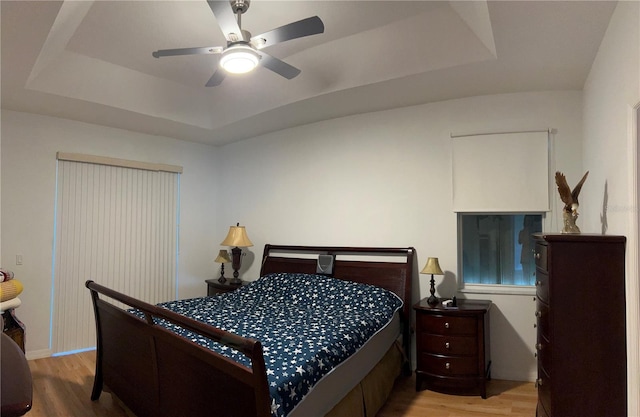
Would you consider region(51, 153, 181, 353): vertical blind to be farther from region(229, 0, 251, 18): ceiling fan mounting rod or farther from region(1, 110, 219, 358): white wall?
region(229, 0, 251, 18): ceiling fan mounting rod

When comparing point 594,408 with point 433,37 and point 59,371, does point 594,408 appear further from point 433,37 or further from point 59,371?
point 59,371

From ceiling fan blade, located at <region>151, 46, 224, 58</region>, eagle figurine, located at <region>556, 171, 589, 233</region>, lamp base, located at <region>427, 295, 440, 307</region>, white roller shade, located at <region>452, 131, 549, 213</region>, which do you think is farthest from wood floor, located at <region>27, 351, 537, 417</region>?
ceiling fan blade, located at <region>151, 46, 224, 58</region>

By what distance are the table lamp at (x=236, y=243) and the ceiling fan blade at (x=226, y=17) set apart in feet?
8.39

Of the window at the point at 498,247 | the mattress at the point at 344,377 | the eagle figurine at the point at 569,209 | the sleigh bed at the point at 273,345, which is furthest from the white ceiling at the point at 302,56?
the mattress at the point at 344,377

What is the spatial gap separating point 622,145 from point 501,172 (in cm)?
132

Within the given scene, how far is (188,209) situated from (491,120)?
12.0 ft

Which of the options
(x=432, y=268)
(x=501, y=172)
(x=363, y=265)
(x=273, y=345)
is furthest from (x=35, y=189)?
(x=501, y=172)

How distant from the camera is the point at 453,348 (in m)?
2.91

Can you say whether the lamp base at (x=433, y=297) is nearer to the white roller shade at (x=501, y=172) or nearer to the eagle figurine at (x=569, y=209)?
the white roller shade at (x=501, y=172)

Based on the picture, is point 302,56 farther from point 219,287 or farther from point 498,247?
point 219,287

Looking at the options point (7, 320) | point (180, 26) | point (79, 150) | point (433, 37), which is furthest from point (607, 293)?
point (79, 150)

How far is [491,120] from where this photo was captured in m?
3.32

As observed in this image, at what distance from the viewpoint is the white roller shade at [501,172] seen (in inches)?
123

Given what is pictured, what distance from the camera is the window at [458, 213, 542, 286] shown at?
3.28 metres
